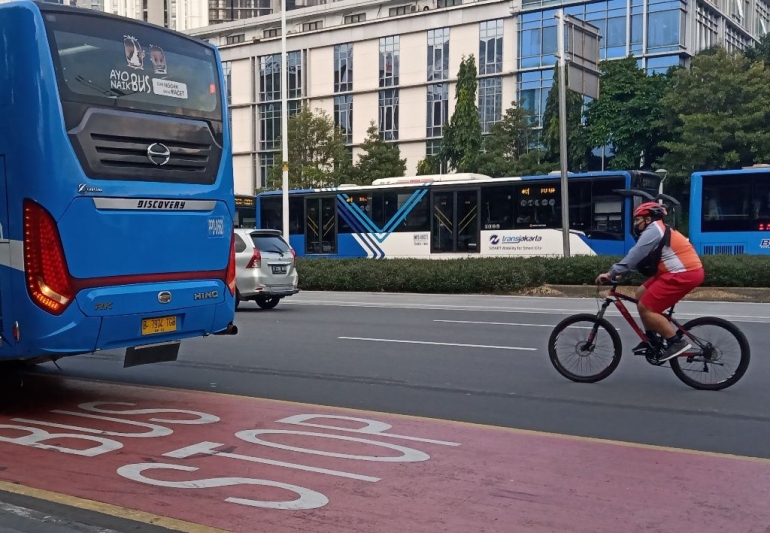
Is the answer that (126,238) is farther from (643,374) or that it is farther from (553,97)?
(553,97)

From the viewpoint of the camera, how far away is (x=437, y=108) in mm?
59094

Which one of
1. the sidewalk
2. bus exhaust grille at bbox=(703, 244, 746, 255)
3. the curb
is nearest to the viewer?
the sidewalk

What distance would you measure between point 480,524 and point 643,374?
535 cm

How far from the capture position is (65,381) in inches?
367

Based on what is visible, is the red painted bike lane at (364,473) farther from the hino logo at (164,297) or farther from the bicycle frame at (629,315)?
the bicycle frame at (629,315)

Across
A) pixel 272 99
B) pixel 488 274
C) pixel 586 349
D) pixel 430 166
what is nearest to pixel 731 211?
pixel 488 274

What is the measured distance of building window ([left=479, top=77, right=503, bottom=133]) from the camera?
56312 millimetres

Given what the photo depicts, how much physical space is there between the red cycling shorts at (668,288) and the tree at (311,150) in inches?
1561

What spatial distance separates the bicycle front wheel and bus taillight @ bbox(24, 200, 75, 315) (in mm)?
5067

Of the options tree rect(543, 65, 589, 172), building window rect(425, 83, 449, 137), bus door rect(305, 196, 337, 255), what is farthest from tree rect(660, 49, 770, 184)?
building window rect(425, 83, 449, 137)

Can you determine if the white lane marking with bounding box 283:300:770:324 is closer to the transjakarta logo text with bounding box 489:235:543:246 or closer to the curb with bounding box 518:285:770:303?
the curb with bounding box 518:285:770:303

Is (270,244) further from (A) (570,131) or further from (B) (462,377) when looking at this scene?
(A) (570,131)

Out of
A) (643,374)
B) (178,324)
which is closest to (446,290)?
(643,374)

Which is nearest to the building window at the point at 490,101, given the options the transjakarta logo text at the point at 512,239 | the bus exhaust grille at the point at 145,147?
the transjakarta logo text at the point at 512,239
